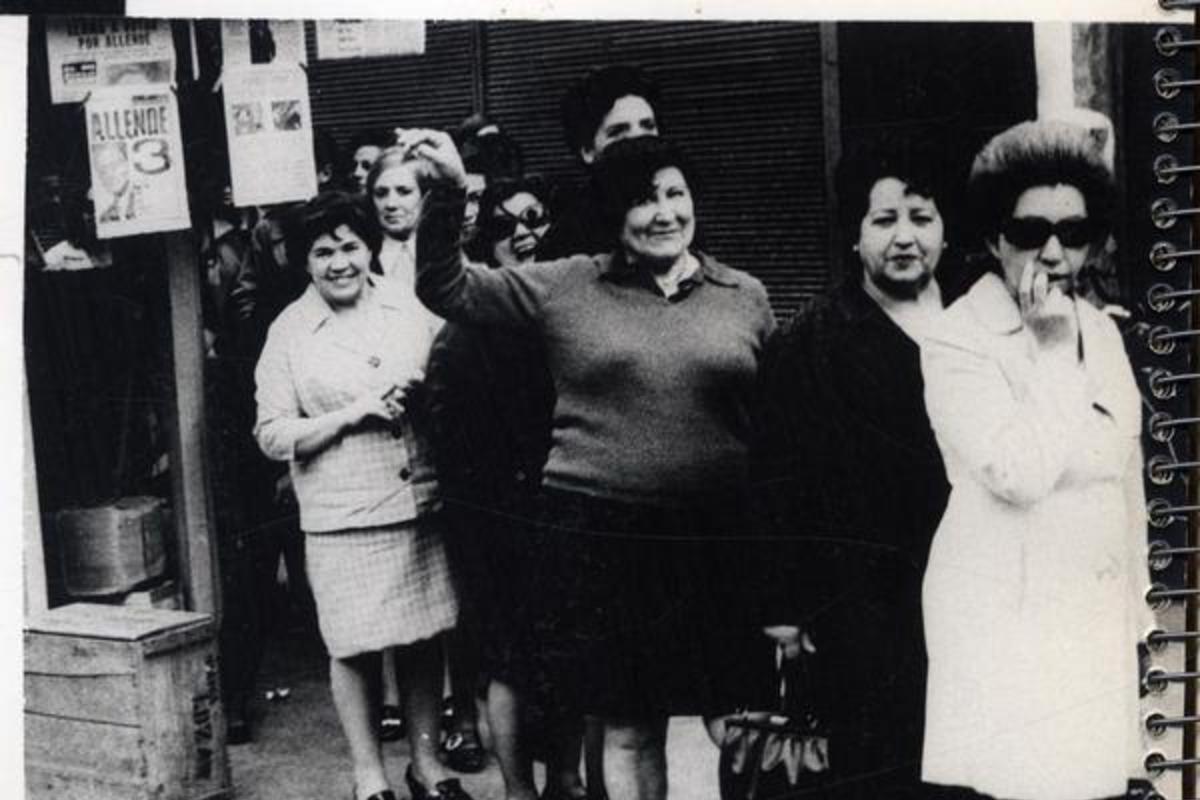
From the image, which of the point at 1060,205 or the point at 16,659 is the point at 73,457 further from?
the point at 1060,205

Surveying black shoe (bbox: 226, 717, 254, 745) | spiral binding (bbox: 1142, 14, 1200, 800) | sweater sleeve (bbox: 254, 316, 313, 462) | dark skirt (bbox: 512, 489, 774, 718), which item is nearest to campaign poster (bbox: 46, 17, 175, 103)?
sweater sleeve (bbox: 254, 316, 313, 462)

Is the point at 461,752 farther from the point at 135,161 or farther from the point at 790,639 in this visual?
the point at 135,161

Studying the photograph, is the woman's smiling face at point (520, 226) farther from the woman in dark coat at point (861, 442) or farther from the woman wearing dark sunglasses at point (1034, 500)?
the woman wearing dark sunglasses at point (1034, 500)

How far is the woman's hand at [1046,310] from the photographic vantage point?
254cm

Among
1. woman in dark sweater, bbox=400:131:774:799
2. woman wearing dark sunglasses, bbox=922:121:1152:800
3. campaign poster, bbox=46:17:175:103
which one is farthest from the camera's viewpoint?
woman wearing dark sunglasses, bbox=922:121:1152:800

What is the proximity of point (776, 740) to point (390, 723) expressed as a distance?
27.5 inches

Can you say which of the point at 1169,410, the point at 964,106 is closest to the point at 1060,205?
the point at 964,106

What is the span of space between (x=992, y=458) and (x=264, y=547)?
1310mm

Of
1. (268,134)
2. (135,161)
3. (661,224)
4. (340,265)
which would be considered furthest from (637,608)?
(135,161)

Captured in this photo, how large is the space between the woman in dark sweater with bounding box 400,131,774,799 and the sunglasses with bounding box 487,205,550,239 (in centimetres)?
7

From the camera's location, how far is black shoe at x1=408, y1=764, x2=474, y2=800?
2.51m

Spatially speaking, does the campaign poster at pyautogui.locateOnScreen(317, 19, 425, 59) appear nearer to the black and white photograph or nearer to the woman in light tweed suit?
the black and white photograph

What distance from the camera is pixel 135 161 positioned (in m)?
2.38

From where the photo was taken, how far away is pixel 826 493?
8.18 feet
